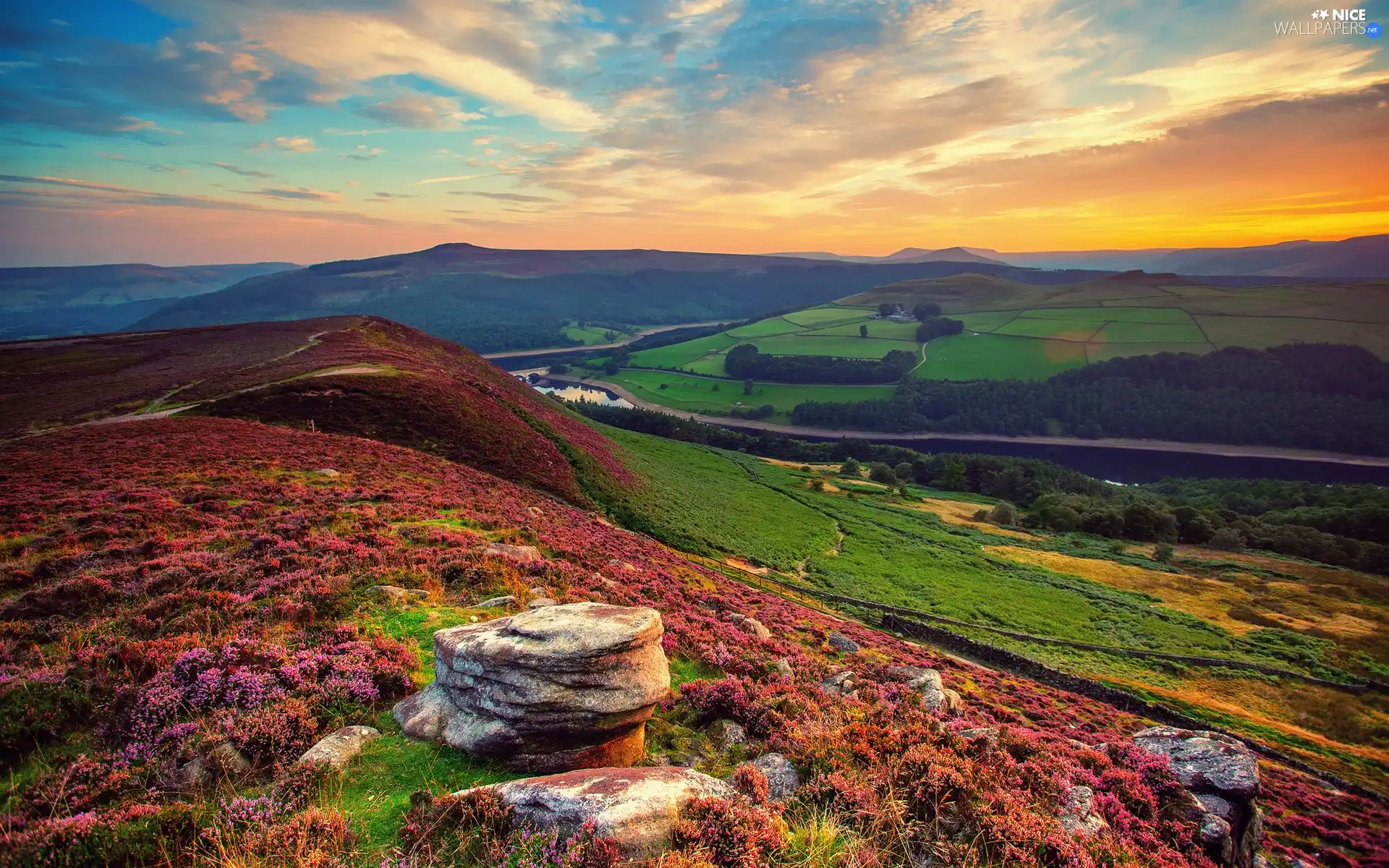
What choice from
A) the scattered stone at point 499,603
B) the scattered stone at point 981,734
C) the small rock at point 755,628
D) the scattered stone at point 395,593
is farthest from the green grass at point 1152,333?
the scattered stone at point 395,593

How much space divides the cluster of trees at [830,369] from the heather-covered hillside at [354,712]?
173m

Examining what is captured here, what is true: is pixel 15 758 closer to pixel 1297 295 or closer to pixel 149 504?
pixel 149 504

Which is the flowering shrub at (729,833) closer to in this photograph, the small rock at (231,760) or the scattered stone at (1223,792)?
the small rock at (231,760)

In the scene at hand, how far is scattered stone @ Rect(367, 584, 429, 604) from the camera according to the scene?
537 inches

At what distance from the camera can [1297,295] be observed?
648 feet

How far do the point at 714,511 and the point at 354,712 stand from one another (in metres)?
44.1

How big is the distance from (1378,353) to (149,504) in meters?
255

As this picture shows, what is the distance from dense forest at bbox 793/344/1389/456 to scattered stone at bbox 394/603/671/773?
158776mm

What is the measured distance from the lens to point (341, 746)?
8.30 meters

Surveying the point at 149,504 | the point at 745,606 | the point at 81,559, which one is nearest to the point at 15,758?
the point at 81,559

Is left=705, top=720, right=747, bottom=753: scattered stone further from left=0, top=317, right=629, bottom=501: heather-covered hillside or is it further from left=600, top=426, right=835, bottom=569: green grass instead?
left=0, top=317, right=629, bottom=501: heather-covered hillside

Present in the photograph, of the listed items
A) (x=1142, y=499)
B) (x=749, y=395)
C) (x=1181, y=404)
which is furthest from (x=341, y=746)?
(x=1181, y=404)

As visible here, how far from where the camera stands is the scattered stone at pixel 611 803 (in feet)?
22.0

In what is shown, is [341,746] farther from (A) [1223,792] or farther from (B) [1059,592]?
(B) [1059,592]
